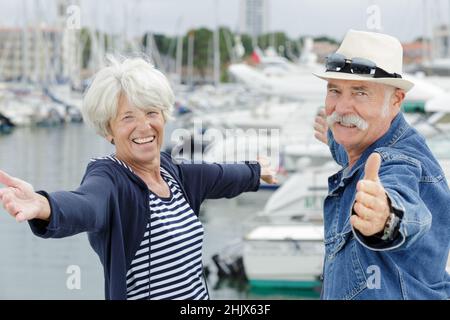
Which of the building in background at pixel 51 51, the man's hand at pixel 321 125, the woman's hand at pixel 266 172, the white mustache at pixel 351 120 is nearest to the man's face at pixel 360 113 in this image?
the white mustache at pixel 351 120

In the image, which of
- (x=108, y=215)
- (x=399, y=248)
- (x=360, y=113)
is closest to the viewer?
(x=399, y=248)

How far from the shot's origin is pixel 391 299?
251cm

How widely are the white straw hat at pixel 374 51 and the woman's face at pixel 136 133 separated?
1.85 feet

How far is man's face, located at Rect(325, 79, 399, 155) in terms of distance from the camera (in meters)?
2.71

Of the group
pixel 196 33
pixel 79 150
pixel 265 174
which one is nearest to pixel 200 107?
pixel 79 150

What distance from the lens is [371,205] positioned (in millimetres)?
2186

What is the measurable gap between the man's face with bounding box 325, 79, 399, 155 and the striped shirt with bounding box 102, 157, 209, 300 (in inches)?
24.0

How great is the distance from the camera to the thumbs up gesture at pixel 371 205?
219 cm

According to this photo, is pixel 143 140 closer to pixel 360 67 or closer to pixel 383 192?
pixel 360 67

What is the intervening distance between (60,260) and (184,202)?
1536cm

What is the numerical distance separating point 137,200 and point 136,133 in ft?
0.74

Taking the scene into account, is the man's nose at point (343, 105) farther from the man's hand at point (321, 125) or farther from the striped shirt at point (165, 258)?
the man's hand at point (321, 125)

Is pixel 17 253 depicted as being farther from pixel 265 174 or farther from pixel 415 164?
pixel 415 164

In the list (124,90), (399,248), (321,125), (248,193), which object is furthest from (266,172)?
(248,193)
